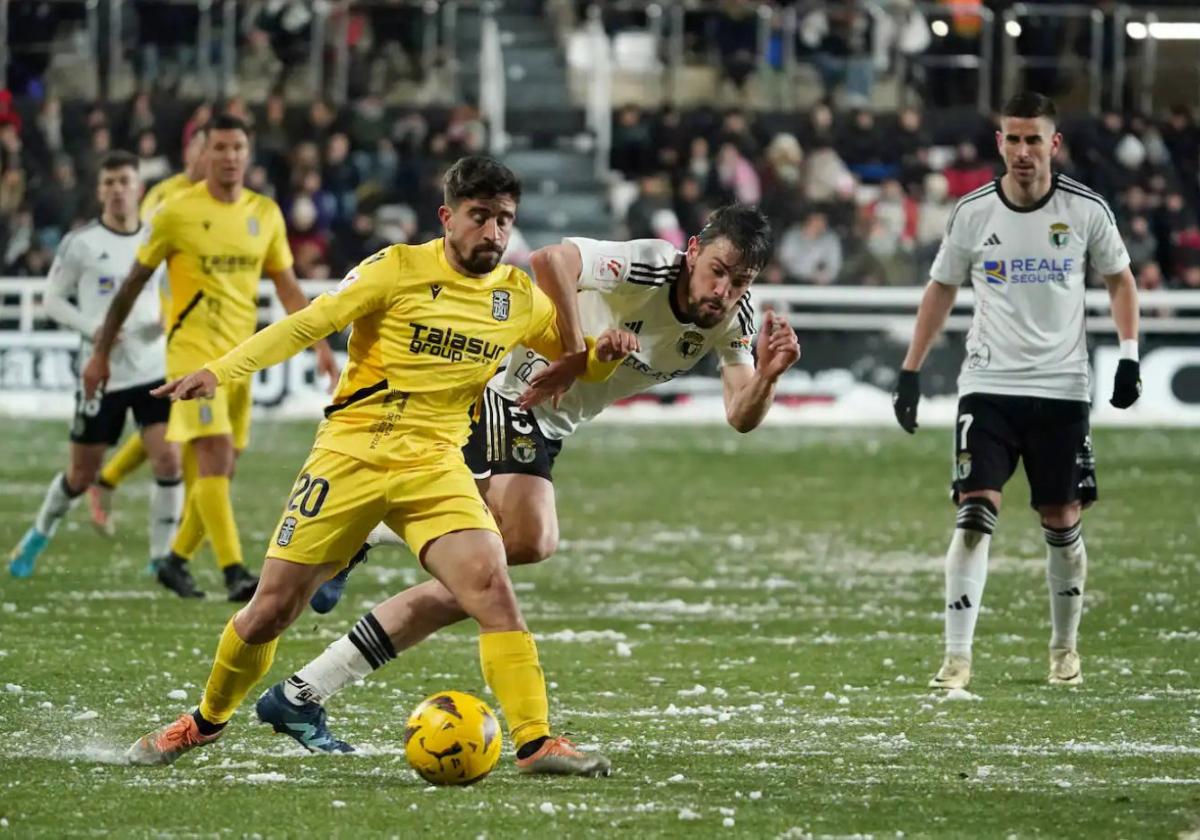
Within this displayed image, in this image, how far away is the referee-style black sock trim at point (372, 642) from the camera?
7059 millimetres

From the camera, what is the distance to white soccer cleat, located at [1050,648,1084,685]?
8844mm

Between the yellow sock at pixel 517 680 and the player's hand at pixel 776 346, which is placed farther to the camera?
the player's hand at pixel 776 346

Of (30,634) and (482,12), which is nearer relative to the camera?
(30,634)

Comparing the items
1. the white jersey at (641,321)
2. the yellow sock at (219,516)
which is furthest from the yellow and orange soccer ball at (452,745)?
the yellow sock at (219,516)

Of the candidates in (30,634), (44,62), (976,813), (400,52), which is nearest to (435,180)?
(400,52)

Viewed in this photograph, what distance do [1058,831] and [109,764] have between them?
280cm

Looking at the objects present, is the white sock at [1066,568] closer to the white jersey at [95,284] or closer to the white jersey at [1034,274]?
the white jersey at [1034,274]

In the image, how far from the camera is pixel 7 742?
284 inches

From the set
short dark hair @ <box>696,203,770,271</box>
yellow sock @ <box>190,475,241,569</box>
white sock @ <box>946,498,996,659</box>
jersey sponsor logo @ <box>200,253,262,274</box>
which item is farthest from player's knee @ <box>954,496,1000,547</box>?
jersey sponsor logo @ <box>200,253,262,274</box>

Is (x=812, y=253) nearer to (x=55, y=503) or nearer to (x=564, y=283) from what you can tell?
(x=55, y=503)

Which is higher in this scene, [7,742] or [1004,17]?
[1004,17]

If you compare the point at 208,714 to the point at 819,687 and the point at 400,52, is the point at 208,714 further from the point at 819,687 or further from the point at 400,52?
the point at 400,52

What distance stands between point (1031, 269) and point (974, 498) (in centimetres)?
93

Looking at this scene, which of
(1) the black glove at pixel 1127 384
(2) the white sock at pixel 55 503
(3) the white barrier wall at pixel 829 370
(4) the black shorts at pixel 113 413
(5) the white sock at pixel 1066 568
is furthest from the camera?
(3) the white barrier wall at pixel 829 370
